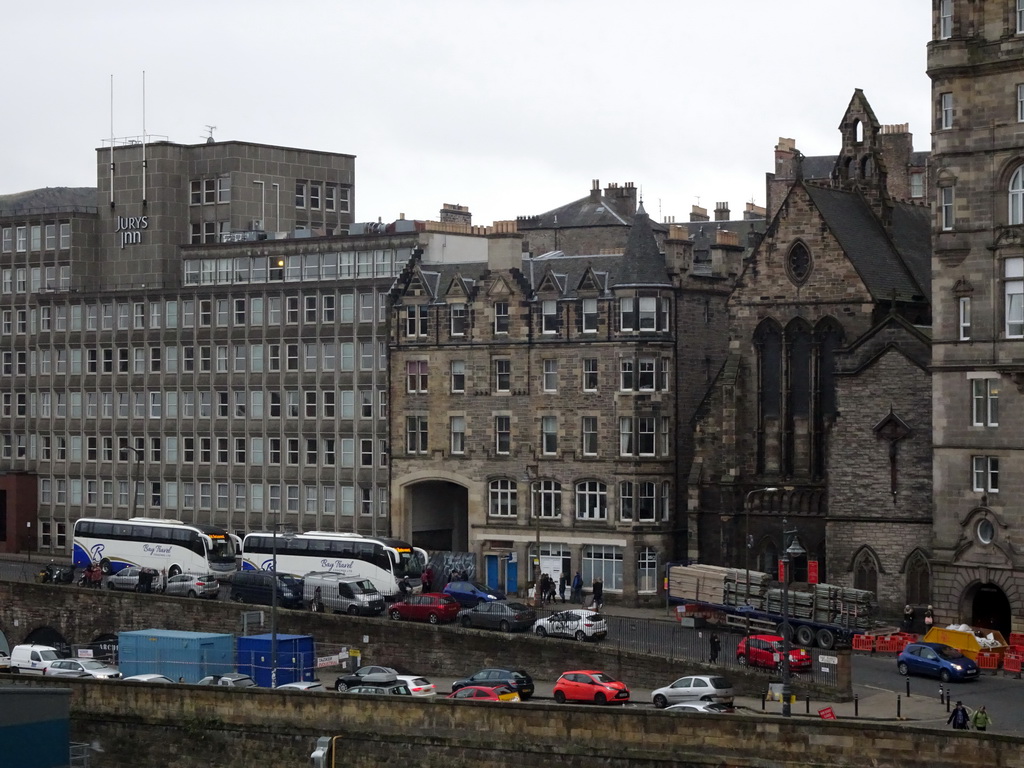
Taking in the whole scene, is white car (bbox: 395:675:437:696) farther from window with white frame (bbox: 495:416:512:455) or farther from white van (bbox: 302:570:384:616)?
window with white frame (bbox: 495:416:512:455)

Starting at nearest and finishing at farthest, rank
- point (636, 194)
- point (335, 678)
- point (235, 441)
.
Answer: point (335, 678) → point (235, 441) → point (636, 194)

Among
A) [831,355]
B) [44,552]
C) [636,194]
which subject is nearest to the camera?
[831,355]

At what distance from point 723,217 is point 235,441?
149 feet

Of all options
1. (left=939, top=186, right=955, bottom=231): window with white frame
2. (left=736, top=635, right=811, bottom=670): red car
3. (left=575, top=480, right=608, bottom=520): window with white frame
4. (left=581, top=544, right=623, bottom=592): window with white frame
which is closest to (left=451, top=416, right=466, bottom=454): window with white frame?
(left=575, top=480, right=608, bottom=520): window with white frame

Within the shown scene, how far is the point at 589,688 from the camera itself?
64875 mm

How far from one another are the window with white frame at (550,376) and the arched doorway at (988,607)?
883 inches

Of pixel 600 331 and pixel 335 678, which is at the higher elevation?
pixel 600 331

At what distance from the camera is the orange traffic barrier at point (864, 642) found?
72.8 m

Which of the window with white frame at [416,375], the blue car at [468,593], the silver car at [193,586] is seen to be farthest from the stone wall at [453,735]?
the window with white frame at [416,375]

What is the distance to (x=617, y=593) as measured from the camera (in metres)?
86.6

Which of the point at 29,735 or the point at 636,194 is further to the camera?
the point at 636,194

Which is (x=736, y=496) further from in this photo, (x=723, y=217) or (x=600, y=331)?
(x=723, y=217)

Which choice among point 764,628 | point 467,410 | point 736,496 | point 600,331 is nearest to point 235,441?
point 467,410

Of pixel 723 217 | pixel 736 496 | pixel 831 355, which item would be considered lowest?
pixel 736 496
